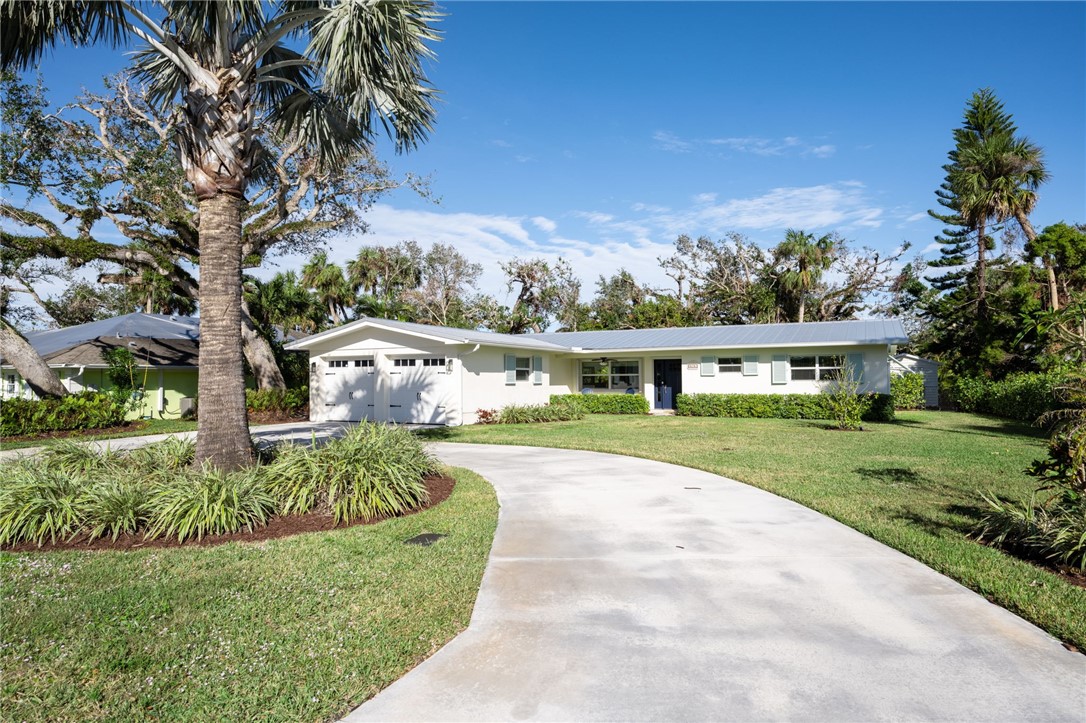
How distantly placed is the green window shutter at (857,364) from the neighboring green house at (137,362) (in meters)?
22.6

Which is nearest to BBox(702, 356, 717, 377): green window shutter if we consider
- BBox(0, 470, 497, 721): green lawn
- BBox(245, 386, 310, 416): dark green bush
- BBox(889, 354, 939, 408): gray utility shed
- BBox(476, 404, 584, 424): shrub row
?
BBox(476, 404, 584, 424): shrub row

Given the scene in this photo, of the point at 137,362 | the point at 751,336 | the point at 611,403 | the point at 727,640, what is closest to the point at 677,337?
the point at 751,336

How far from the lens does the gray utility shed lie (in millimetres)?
25375

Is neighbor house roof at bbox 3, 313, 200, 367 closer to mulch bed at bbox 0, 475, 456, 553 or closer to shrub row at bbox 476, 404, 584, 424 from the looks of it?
shrub row at bbox 476, 404, 584, 424

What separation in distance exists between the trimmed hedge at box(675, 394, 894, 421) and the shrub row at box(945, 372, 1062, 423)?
349cm

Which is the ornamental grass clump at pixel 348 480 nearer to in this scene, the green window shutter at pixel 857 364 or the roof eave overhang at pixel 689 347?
the roof eave overhang at pixel 689 347

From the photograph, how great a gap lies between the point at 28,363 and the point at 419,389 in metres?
10.3

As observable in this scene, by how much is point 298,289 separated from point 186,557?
687 inches

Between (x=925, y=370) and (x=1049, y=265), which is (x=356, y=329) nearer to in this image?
(x=925, y=370)

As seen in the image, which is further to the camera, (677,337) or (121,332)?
(677,337)

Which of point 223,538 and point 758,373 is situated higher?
point 758,373

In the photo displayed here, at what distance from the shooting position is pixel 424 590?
439cm

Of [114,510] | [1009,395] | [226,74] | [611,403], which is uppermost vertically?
[226,74]

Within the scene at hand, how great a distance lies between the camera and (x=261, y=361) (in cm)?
2134
